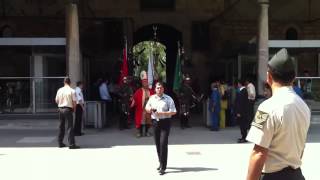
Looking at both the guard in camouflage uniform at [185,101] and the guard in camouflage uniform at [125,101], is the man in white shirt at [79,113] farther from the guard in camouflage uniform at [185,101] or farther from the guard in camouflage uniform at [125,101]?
the guard in camouflage uniform at [185,101]

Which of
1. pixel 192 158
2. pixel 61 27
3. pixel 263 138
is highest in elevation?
pixel 61 27

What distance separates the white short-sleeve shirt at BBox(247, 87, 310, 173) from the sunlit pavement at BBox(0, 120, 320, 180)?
633cm

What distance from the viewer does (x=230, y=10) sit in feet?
97.3

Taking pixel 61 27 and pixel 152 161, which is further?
pixel 61 27

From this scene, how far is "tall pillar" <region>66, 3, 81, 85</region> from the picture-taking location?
19797 mm

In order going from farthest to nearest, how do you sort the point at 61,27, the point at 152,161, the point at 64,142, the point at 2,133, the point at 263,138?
the point at 61,27 < the point at 2,133 < the point at 64,142 < the point at 152,161 < the point at 263,138

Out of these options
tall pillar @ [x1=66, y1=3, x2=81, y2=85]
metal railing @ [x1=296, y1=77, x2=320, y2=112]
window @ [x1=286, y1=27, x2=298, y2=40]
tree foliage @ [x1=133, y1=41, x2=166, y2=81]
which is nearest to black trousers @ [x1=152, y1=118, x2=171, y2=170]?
tall pillar @ [x1=66, y1=3, x2=81, y2=85]

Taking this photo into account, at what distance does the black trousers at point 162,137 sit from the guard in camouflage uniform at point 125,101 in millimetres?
7917

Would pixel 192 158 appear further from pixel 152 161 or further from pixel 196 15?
pixel 196 15

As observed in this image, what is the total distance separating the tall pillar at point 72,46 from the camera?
19.8 meters

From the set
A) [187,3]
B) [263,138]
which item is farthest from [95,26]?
[263,138]

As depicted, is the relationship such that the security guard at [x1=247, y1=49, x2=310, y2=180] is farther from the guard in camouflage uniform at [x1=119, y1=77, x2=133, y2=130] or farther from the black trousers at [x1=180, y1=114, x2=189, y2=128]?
the black trousers at [x1=180, y1=114, x2=189, y2=128]

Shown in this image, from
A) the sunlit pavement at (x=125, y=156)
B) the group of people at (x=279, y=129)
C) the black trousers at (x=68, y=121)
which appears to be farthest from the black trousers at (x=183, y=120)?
the group of people at (x=279, y=129)

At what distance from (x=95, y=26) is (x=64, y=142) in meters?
14.2
